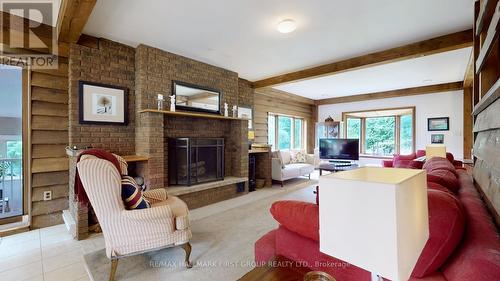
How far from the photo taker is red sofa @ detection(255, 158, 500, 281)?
0.75m

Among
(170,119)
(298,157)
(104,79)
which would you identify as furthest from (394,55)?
(104,79)

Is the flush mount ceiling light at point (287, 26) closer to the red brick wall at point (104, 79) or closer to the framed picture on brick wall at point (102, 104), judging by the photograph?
the red brick wall at point (104, 79)

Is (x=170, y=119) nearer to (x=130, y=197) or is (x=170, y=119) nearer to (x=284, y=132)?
(x=130, y=197)

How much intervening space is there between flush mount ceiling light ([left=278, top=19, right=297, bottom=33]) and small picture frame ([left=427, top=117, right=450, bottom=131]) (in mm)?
5364

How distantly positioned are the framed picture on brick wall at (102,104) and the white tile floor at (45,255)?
1.44 meters

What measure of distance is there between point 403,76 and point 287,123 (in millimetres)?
3330

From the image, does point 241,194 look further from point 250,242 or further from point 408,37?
point 408,37

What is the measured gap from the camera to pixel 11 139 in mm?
2836

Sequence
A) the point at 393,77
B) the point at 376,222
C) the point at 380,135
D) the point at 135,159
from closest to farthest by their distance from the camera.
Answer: the point at 376,222 < the point at 135,159 < the point at 393,77 < the point at 380,135

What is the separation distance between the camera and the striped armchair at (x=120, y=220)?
171cm

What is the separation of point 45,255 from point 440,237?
3171 mm

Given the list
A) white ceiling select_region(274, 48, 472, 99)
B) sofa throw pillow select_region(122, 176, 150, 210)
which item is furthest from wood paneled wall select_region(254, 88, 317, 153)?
sofa throw pillow select_region(122, 176, 150, 210)

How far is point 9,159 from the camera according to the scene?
292cm

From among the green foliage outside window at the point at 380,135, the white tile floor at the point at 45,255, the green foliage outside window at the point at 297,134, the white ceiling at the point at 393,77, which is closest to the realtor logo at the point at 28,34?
the white tile floor at the point at 45,255
